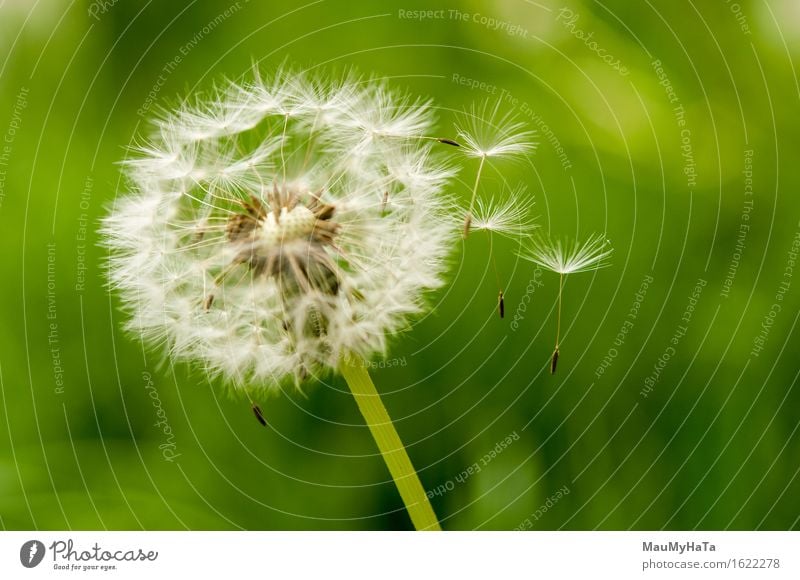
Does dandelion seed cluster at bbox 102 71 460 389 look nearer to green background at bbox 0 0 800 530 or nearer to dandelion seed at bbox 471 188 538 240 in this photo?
dandelion seed at bbox 471 188 538 240

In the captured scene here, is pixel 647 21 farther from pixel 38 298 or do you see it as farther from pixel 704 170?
pixel 38 298

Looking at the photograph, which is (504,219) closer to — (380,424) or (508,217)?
(508,217)

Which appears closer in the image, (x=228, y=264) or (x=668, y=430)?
(x=228, y=264)

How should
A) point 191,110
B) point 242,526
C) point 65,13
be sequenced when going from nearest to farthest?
point 191,110 → point 242,526 → point 65,13

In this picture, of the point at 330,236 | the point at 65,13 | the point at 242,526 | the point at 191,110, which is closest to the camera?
the point at 330,236
